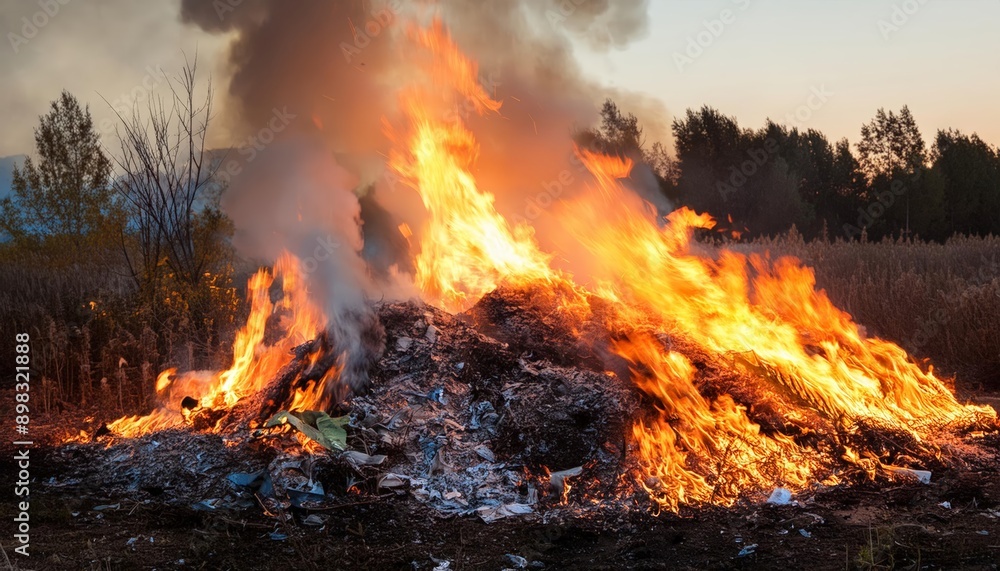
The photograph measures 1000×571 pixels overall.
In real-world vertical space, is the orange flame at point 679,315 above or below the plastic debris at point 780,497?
above

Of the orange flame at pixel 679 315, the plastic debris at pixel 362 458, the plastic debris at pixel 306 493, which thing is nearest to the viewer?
the plastic debris at pixel 306 493

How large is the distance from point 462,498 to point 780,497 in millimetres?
2173

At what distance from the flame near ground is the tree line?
73.6ft

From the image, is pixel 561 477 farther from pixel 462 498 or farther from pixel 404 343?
pixel 404 343

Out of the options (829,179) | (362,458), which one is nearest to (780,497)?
(362,458)

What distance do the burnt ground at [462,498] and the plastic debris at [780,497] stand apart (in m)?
0.09

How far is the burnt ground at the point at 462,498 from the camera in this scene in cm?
383

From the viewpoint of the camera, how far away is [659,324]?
6703 millimetres

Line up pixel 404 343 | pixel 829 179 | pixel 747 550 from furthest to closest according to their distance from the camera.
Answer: pixel 829 179, pixel 404 343, pixel 747 550

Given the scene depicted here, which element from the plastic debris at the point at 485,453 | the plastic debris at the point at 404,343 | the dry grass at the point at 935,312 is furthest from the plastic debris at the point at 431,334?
the dry grass at the point at 935,312

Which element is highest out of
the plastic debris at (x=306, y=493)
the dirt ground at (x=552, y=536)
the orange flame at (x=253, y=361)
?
the orange flame at (x=253, y=361)

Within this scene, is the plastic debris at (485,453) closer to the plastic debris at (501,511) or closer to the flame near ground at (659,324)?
the plastic debris at (501,511)

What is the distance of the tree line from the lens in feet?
101

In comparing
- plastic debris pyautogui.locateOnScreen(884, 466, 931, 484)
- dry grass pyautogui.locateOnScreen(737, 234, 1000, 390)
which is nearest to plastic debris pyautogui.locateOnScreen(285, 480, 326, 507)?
plastic debris pyautogui.locateOnScreen(884, 466, 931, 484)
